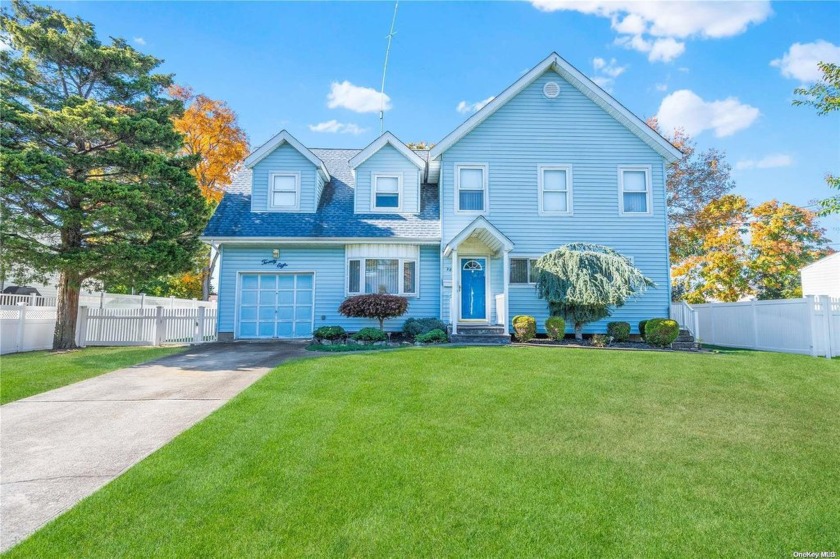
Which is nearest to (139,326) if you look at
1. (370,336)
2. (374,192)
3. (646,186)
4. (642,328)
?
(370,336)

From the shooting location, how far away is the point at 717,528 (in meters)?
3.22

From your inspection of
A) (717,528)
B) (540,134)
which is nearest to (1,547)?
(717,528)

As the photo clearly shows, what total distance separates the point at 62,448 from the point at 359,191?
12263 mm

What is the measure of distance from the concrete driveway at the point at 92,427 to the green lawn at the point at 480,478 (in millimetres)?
333

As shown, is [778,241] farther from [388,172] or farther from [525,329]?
[388,172]

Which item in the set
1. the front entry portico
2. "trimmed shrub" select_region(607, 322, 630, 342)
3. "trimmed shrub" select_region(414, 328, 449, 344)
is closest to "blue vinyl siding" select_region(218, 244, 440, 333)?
the front entry portico

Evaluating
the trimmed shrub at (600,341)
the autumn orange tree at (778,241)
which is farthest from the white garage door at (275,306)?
the autumn orange tree at (778,241)

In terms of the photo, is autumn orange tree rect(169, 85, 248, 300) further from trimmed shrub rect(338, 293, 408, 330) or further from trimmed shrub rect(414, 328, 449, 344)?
trimmed shrub rect(414, 328, 449, 344)

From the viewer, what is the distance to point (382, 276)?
1498cm

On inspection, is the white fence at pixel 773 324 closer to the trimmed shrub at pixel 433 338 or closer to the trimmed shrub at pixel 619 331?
the trimmed shrub at pixel 619 331

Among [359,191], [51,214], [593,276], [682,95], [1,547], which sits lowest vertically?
[1,547]

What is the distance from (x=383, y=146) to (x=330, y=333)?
7107 millimetres

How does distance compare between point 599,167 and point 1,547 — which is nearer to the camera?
point 1,547

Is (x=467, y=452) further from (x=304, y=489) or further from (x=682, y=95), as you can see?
(x=682, y=95)
